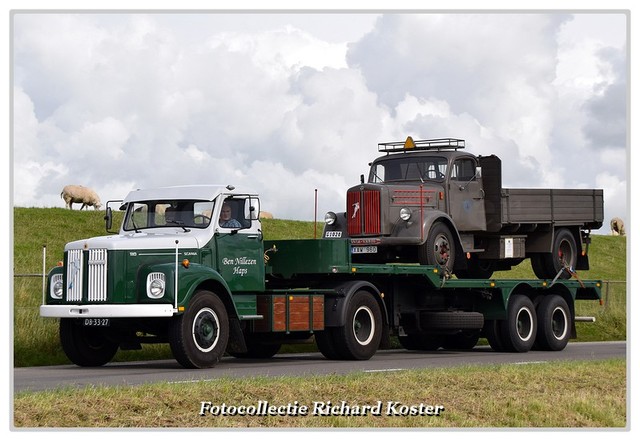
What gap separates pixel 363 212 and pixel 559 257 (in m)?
6.16

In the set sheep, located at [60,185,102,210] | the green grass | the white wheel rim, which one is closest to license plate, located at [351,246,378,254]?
the white wheel rim

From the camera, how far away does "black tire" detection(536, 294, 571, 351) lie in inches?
1013

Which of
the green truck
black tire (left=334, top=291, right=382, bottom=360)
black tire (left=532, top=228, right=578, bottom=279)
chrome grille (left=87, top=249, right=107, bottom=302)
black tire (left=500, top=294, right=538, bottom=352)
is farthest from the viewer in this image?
black tire (left=532, top=228, right=578, bottom=279)

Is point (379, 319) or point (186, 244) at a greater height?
point (186, 244)

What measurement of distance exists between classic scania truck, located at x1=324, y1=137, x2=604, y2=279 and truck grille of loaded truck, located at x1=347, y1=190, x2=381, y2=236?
2cm

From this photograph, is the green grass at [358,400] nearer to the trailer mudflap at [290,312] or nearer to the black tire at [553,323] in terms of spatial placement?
the trailer mudflap at [290,312]

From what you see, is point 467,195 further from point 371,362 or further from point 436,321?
point 371,362

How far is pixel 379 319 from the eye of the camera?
71.6 ft

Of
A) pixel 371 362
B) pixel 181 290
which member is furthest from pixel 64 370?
pixel 371 362

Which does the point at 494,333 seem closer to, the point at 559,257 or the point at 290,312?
the point at 559,257

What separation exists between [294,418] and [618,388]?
5.29m

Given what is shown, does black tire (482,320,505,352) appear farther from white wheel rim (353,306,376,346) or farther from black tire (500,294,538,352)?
white wheel rim (353,306,376,346)

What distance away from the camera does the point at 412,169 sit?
82.1 feet

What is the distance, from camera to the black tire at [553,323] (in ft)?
84.4
